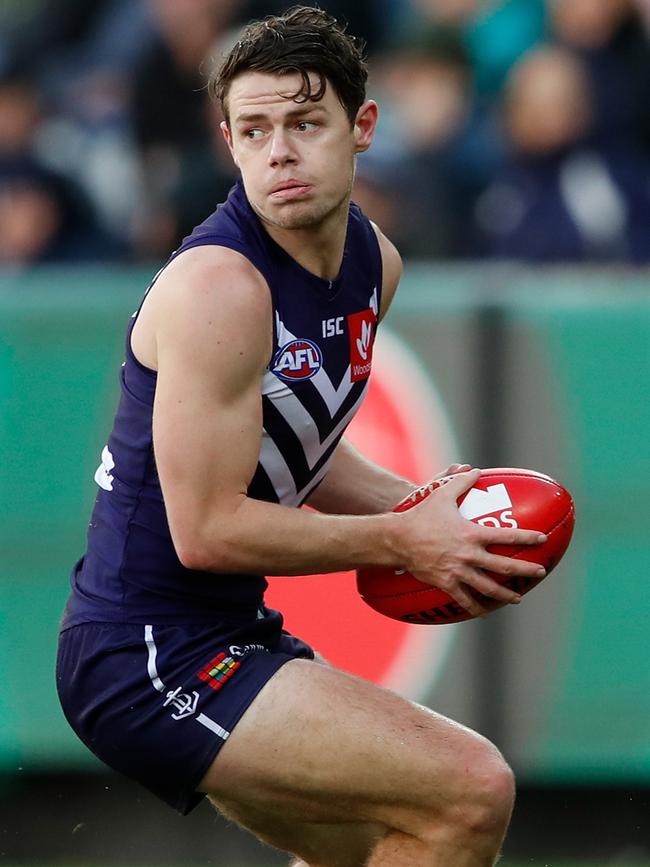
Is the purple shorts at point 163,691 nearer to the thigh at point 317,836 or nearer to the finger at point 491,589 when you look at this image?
the thigh at point 317,836

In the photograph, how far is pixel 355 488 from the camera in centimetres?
453

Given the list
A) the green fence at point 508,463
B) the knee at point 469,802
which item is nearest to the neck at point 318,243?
the knee at point 469,802

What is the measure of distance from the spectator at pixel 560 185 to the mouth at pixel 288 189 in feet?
12.5

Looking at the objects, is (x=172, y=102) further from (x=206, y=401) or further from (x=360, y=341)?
(x=206, y=401)

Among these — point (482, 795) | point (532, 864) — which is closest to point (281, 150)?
point (482, 795)

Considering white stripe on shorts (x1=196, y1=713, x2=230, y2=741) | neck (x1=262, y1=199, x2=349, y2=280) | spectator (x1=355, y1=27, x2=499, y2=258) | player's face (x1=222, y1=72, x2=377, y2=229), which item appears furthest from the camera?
spectator (x1=355, y1=27, x2=499, y2=258)

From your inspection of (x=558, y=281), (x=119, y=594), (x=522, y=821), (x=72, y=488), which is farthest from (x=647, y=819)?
(x=119, y=594)

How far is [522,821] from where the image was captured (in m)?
6.03

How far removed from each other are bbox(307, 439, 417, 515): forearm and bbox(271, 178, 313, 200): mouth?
95 centimetres

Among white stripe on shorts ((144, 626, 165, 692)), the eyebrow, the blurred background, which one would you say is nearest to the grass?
the blurred background

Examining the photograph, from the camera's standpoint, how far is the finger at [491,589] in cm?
377

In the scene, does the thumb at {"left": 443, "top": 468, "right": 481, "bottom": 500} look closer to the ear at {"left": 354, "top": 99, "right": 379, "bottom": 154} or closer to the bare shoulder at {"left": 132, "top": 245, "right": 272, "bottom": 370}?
the bare shoulder at {"left": 132, "top": 245, "right": 272, "bottom": 370}

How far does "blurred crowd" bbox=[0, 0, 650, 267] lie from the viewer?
7.84 metres

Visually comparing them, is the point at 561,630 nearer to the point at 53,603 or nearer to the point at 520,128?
the point at 53,603
